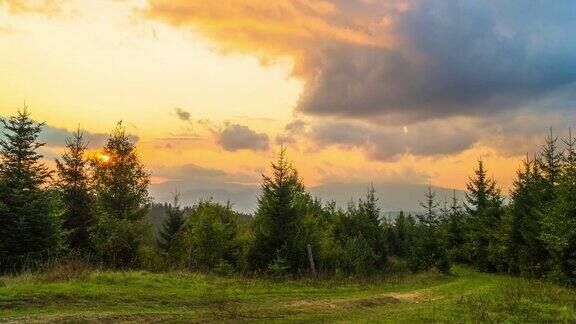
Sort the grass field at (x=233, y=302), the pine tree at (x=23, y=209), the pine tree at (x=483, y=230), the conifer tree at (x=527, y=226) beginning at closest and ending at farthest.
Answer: the grass field at (x=233, y=302) < the pine tree at (x=23, y=209) < the conifer tree at (x=527, y=226) < the pine tree at (x=483, y=230)

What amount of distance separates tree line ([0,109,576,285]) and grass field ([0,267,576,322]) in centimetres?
682

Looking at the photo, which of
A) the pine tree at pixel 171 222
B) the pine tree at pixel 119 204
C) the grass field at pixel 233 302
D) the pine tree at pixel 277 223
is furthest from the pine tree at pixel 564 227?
the pine tree at pixel 171 222

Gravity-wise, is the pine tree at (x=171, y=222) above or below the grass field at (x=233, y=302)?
above

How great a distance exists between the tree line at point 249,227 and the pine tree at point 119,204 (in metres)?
0.10

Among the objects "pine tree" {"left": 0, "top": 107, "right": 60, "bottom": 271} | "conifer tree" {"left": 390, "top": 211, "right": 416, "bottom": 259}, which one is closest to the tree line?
"pine tree" {"left": 0, "top": 107, "right": 60, "bottom": 271}

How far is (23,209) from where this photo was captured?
2992 cm

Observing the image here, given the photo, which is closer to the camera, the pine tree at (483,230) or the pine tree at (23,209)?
the pine tree at (23,209)

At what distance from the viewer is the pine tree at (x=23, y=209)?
29.7 m

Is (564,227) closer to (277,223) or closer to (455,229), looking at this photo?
(277,223)

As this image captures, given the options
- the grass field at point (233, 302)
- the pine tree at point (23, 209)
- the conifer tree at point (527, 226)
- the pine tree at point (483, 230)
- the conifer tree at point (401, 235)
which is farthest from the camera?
the conifer tree at point (401, 235)

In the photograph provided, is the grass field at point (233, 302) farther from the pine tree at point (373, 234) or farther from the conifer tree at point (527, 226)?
the pine tree at point (373, 234)

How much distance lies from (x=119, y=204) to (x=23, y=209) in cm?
1375

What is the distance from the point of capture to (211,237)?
36406mm

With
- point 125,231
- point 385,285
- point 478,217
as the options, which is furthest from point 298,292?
point 478,217
